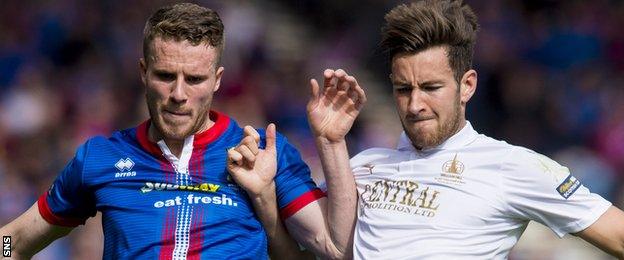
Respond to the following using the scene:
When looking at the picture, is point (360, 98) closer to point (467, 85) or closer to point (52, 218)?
point (467, 85)

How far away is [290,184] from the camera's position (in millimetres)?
5414

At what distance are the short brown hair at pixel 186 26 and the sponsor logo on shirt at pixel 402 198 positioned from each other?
904 millimetres

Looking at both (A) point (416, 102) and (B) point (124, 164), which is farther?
(B) point (124, 164)

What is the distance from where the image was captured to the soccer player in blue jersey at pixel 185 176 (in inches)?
205

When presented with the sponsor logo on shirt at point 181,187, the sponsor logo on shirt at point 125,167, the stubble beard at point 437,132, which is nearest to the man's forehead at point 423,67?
the stubble beard at point 437,132

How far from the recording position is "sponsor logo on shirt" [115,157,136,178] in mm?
5367

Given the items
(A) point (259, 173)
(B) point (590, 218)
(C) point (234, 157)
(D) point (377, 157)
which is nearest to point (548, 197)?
(B) point (590, 218)

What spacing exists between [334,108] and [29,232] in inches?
60.5

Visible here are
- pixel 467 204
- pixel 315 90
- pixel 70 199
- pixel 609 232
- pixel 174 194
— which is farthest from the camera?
pixel 70 199

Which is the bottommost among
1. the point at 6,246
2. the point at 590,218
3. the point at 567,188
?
the point at 6,246

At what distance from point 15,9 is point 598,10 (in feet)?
18.9

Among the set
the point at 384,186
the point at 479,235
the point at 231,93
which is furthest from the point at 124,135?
the point at 231,93

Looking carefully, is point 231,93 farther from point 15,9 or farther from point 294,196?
point 294,196

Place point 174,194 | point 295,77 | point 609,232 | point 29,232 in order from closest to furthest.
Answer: point 609,232
point 174,194
point 29,232
point 295,77
